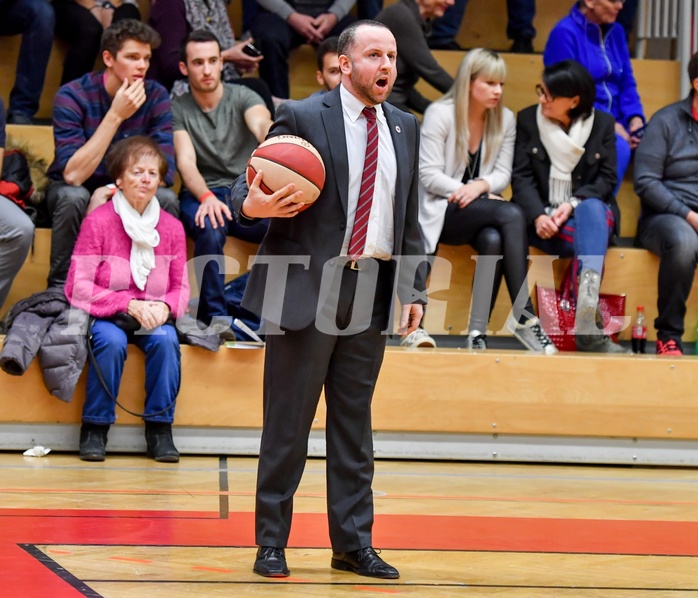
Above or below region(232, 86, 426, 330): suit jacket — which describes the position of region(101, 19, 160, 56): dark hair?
above

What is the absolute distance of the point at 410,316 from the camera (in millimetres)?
3412

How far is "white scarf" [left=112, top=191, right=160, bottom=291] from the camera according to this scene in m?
5.23

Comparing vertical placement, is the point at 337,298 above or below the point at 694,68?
below

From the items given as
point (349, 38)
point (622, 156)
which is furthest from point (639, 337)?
point (349, 38)

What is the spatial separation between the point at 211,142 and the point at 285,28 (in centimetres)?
116

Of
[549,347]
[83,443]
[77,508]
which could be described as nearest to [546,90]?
[549,347]

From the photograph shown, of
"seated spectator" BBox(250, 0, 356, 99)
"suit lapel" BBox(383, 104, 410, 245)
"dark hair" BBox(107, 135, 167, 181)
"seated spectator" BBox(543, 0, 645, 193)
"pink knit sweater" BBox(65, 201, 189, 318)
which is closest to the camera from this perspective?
"suit lapel" BBox(383, 104, 410, 245)

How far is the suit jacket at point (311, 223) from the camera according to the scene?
3195mm

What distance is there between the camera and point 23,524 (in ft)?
12.0

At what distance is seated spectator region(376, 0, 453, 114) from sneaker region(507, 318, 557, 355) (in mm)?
1505

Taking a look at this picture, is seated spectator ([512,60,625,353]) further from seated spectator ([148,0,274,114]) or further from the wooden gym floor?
seated spectator ([148,0,274,114])

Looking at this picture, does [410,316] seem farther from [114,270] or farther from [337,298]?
[114,270]

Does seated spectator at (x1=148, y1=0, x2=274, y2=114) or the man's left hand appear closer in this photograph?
the man's left hand

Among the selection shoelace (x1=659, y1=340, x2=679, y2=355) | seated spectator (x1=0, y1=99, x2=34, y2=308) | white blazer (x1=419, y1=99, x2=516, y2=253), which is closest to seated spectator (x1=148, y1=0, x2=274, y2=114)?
white blazer (x1=419, y1=99, x2=516, y2=253)
